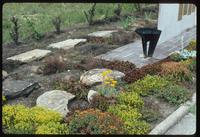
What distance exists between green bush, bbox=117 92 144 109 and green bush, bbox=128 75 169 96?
386 mm

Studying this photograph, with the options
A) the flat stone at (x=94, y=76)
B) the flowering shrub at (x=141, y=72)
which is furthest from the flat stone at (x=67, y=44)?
the flowering shrub at (x=141, y=72)

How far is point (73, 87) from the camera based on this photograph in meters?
8.75

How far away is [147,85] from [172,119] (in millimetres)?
1277

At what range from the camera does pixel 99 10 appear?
16750 millimetres

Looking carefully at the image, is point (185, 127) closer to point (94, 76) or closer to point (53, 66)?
point (94, 76)

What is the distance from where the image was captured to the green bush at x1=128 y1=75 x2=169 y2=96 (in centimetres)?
865

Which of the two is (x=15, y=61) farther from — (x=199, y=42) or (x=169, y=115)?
(x=199, y=42)

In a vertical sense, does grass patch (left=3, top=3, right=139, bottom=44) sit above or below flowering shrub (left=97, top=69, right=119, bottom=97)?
below

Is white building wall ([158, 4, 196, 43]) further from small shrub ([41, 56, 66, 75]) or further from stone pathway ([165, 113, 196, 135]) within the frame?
stone pathway ([165, 113, 196, 135])

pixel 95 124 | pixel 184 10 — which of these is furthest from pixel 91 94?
pixel 184 10

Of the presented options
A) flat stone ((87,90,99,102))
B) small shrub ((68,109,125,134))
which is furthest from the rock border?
flat stone ((87,90,99,102))

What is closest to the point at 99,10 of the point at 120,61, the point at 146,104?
the point at 120,61

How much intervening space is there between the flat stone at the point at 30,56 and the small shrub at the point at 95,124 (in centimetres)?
364

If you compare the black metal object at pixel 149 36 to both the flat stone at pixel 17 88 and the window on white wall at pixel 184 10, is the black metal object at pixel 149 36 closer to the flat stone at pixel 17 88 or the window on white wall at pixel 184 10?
the window on white wall at pixel 184 10
